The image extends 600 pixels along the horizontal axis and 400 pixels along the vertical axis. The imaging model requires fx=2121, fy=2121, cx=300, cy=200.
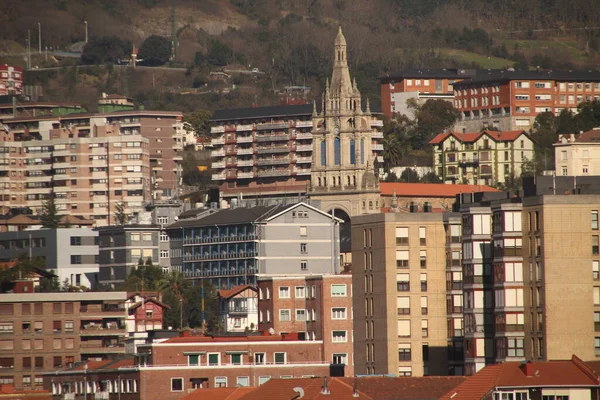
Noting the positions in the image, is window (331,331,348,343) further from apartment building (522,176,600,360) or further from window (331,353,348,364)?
apartment building (522,176,600,360)

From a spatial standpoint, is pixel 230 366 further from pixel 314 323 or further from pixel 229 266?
pixel 229 266

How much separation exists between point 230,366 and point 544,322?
786 inches

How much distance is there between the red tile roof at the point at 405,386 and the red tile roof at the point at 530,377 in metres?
4.76

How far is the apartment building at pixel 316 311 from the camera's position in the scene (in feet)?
399

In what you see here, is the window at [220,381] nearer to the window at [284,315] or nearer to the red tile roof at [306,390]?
the red tile roof at [306,390]

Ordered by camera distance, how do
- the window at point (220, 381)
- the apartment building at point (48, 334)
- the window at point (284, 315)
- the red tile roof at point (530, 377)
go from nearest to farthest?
the red tile roof at point (530, 377) → the window at point (220, 381) → the window at point (284, 315) → the apartment building at point (48, 334)

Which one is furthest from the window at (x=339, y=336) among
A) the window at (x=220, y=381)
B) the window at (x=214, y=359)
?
the window at (x=220, y=381)

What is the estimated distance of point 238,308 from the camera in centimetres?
16100

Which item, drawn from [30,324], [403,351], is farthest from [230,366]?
[30,324]

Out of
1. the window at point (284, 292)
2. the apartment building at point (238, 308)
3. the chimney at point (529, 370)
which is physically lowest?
the chimney at point (529, 370)

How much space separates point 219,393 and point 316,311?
27.7 meters

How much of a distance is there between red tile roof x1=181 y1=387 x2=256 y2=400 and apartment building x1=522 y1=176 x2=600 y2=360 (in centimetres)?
1320

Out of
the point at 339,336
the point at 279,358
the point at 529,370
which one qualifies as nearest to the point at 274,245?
the point at 339,336

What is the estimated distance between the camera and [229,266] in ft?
631
